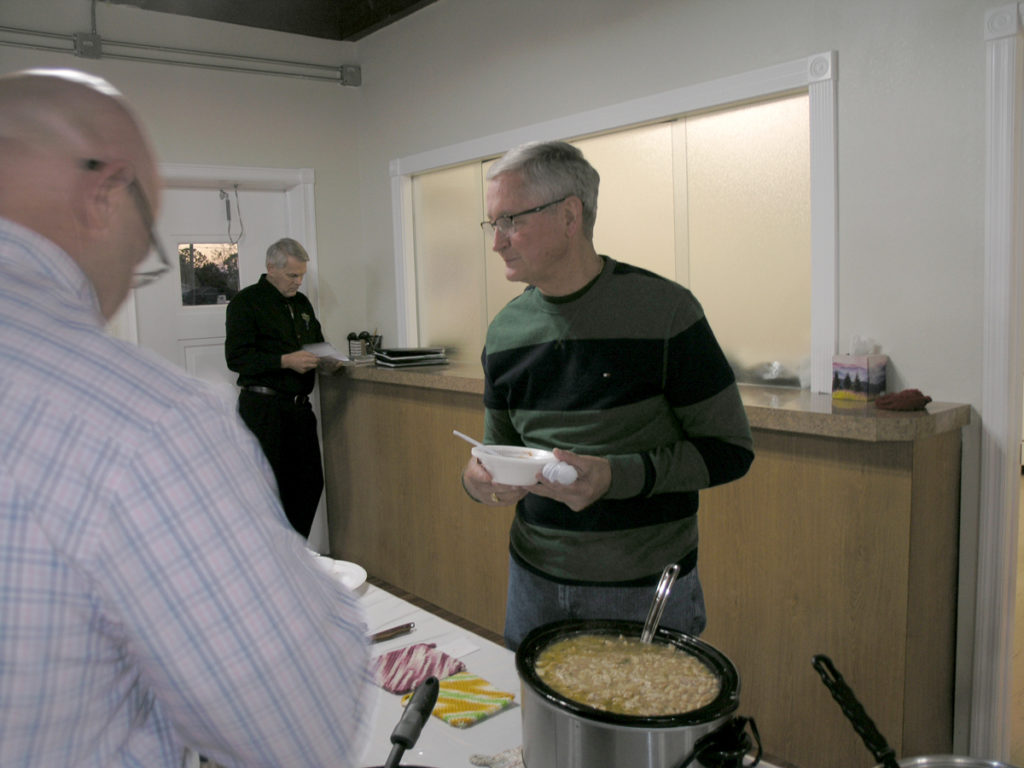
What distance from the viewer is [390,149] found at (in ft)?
15.0

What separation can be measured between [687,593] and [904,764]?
674 millimetres

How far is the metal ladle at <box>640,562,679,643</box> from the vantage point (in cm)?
109

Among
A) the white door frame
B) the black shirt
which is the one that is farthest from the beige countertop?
the black shirt

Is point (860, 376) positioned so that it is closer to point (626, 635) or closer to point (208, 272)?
point (626, 635)

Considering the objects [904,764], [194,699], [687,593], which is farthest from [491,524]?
[194,699]

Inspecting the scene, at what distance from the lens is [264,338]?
4.04 meters

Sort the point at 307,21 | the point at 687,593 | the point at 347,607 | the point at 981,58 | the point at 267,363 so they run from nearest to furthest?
the point at 347,607 < the point at 687,593 < the point at 981,58 < the point at 267,363 < the point at 307,21

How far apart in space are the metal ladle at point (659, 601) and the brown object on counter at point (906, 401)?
4.75ft

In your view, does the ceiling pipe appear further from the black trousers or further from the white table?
the white table

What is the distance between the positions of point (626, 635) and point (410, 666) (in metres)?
0.37

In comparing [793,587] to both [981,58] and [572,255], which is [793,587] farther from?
[981,58]

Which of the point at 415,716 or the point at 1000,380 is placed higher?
the point at 1000,380

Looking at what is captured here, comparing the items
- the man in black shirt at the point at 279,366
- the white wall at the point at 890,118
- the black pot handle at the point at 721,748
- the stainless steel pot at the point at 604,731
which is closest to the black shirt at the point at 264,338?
the man in black shirt at the point at 279,366

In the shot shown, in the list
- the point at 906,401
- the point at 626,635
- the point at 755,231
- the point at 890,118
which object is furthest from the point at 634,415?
the point at 755,231
